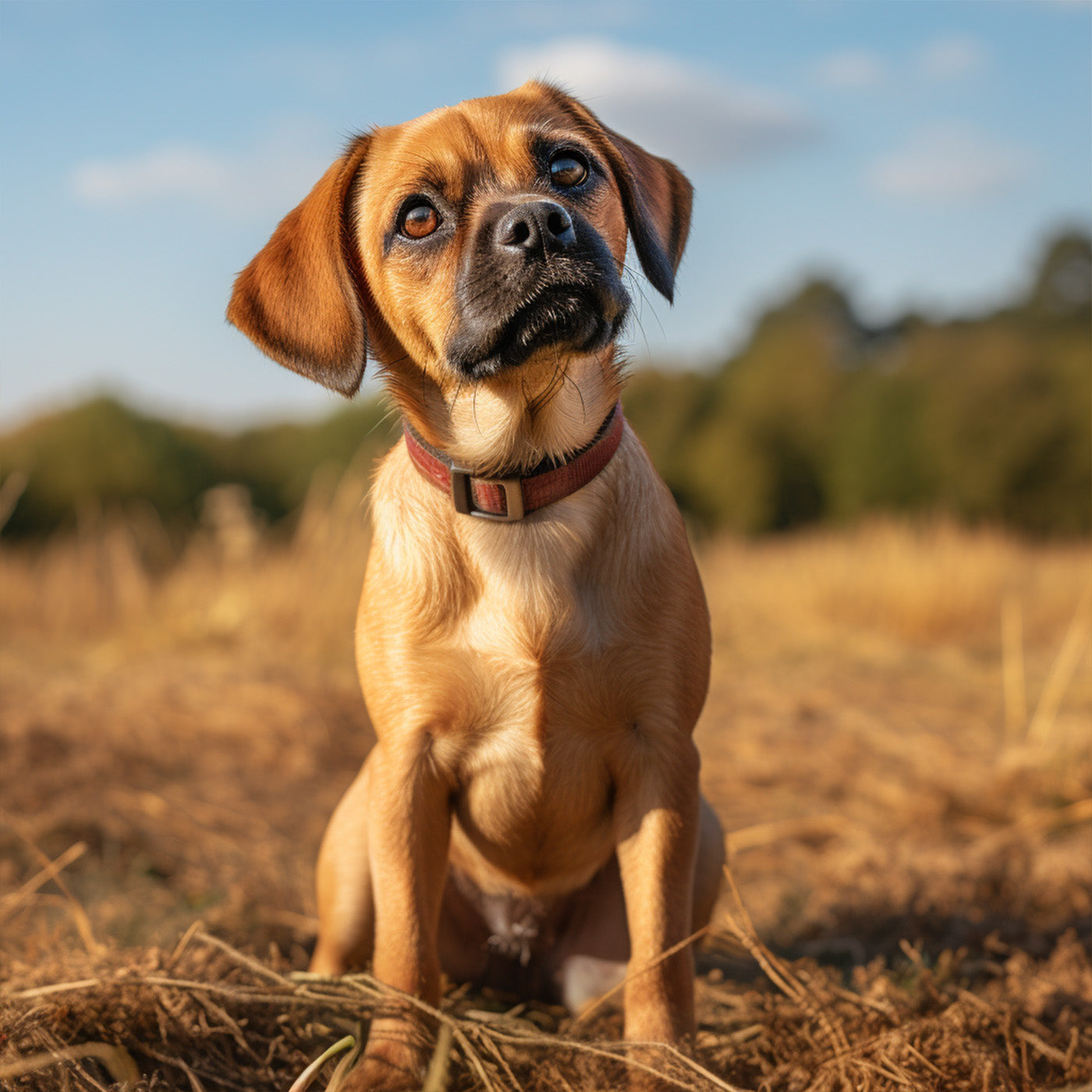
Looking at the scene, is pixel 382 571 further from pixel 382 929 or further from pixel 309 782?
pixel 309 782

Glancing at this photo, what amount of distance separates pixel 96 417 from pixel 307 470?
8.95ft

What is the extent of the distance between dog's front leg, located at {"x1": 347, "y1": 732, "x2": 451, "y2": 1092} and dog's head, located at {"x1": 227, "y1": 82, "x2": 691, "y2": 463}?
0.75 m

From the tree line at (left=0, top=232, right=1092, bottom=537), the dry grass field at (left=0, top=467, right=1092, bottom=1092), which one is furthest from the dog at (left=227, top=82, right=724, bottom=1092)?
the tree line at (left=0, top=232, right=1092, bottom=537)

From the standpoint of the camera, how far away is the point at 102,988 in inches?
84.9

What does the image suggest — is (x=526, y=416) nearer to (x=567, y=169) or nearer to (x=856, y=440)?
(x=567, y=169)

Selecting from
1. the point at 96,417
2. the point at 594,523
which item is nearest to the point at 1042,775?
the point at 594,523

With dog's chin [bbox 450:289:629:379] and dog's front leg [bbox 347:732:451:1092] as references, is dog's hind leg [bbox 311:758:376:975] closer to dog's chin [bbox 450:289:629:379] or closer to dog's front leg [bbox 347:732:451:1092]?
dog's front leg [bbox 347:732:451:1092]

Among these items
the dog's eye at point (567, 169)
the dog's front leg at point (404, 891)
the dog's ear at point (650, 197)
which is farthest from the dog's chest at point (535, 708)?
the dog's eye at point (567, 169)

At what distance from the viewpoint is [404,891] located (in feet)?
7.14

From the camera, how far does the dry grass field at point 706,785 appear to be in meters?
2.14

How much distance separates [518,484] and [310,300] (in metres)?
0.63

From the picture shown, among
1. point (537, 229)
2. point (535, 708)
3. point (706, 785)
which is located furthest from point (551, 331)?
point (706, 785)

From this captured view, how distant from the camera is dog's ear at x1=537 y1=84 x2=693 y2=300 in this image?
7.98 ft

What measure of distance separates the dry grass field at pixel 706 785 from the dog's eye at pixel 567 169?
173 cm
